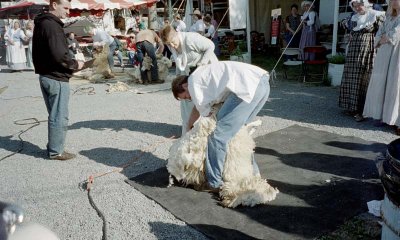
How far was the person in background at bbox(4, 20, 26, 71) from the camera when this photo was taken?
47.5 feet

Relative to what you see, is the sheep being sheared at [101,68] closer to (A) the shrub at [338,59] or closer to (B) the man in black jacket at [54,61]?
(B) the man in black jacket at [54,61]

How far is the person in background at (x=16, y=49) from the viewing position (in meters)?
14.5

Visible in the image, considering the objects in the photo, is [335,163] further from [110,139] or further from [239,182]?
[110,139]

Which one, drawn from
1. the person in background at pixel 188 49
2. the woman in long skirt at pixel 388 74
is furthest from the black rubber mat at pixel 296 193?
the person in background at pixel 188 49

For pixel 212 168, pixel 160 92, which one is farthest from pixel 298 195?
pixel 160 92

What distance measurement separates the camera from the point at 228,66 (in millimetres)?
3598

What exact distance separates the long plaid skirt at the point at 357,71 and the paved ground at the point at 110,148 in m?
0.35

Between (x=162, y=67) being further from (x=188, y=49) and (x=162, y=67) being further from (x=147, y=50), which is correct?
(x=188, y=49)

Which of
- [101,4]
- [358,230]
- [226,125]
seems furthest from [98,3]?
→ [358,230]

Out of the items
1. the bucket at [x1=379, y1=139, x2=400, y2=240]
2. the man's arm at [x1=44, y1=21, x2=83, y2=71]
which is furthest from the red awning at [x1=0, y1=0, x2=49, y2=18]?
the bucket at [x1=379, y1=139, x2=400, y2=240]

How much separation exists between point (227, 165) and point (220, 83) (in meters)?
0.91

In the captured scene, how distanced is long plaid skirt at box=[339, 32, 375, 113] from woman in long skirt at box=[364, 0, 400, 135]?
36 cm

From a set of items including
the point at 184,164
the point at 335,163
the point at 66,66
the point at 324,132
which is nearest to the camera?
the point at 184,164

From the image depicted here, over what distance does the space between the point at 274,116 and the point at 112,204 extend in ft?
12.7
